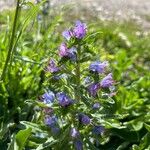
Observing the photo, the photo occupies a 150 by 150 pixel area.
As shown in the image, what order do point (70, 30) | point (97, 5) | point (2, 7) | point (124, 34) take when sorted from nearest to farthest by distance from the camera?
point (70, 30) < point (124, 34) < point (2, 7) < point (97, 5)

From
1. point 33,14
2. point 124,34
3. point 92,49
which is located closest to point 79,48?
point 92,49

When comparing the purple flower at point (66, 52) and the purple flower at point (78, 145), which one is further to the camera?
the purple flower at point (78, 145)

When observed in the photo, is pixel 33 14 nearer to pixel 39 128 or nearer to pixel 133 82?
pixel 39 128

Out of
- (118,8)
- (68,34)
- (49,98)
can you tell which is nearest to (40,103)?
(49,98)

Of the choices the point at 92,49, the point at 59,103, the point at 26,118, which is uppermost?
the point at 92,49

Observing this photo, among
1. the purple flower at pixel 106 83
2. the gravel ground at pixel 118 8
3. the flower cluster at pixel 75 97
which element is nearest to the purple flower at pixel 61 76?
the flower cluster at pixel 75 97

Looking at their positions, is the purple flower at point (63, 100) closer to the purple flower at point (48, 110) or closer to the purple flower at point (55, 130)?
the purple flower at point (48, 110)
